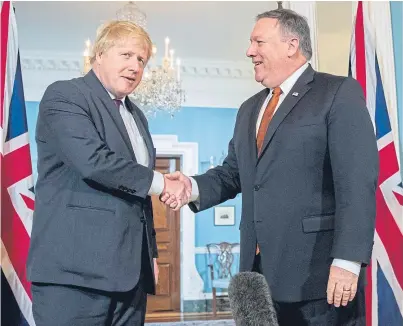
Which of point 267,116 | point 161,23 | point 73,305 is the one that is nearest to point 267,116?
point 267,116

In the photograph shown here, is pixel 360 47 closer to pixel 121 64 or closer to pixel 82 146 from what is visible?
pixel 121 64

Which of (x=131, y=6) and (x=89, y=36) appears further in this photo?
(x=89, y=36)

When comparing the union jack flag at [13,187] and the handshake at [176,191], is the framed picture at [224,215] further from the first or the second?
the handshake at [176,191]

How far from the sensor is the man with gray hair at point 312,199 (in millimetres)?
1490

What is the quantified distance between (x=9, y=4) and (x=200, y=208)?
153cm

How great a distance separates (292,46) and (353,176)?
55 centimetres

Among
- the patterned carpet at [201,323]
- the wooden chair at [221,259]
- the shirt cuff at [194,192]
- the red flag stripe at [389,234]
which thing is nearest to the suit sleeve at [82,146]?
the shirt cuff at [194,192]

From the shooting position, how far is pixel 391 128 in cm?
265

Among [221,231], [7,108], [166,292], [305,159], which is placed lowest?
[166,292]

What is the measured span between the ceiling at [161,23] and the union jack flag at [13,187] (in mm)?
2735

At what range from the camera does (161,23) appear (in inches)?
231

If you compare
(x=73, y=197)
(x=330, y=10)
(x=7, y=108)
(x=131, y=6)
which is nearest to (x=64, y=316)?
(x=73, y=197)

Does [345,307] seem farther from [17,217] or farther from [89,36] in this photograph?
[89,36]

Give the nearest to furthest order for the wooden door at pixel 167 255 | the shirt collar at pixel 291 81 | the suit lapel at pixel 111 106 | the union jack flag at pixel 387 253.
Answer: the suit lapel at pixel 111 106 → the shirt collar at pixel 291 81 → the union jack flag at pixel 387 253 → the wooden door at pixel 167 255
